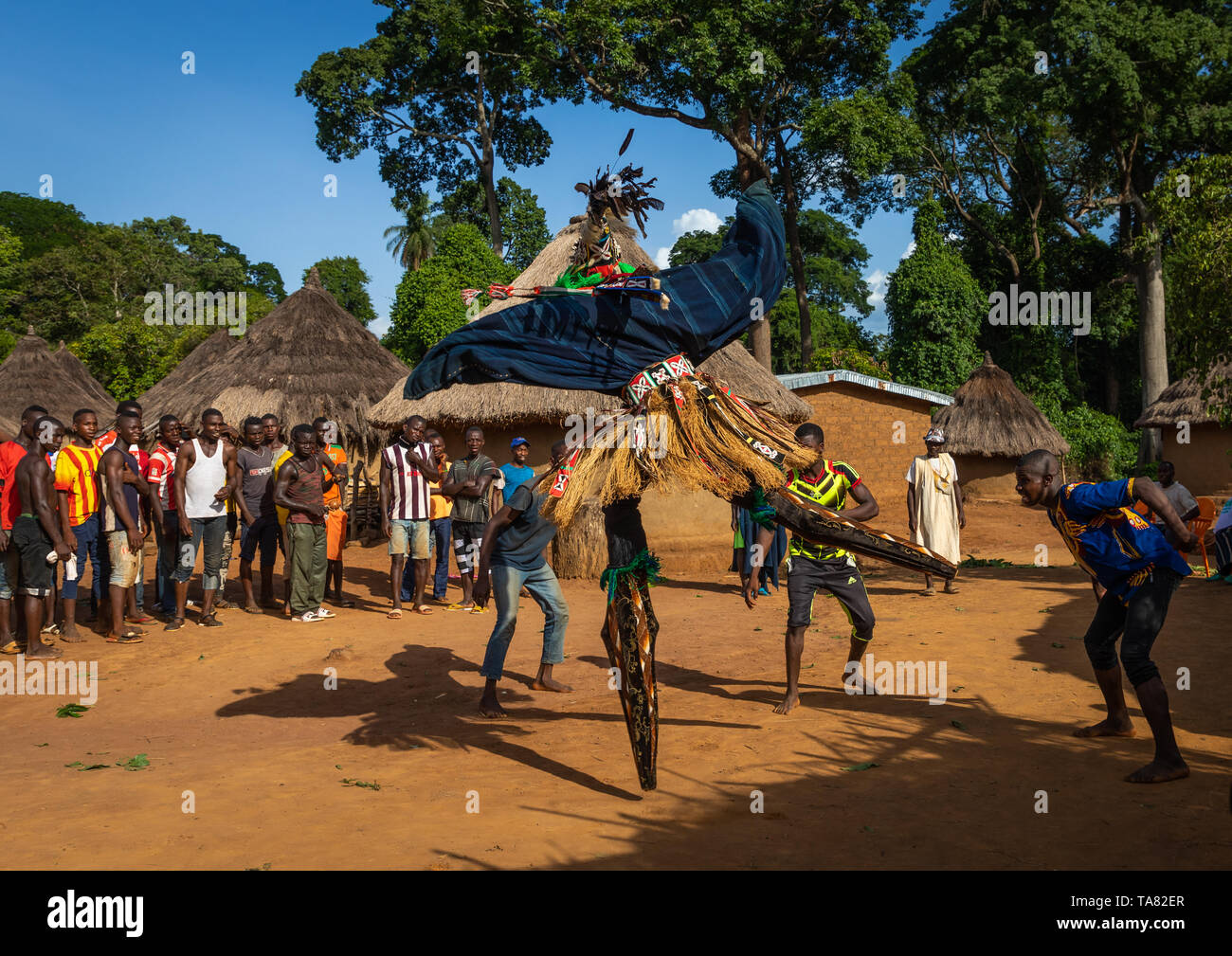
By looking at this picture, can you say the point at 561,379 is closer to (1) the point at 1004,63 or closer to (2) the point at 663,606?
(2) the point at 663,606

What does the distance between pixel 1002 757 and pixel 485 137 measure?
31178 millimetres

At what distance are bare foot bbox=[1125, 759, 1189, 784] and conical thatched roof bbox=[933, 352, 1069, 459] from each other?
18.8 m

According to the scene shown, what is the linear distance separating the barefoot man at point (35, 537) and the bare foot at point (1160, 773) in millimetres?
8722

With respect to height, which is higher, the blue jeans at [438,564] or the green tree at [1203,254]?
the green tree at [1203,254]

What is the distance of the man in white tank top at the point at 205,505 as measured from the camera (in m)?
9.90

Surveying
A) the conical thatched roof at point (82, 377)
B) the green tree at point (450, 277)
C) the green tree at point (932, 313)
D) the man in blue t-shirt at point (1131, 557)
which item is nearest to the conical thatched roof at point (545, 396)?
the man in blue t-shirt at point (1131, 557)

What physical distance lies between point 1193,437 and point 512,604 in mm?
22228

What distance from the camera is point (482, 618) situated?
10.5 meters

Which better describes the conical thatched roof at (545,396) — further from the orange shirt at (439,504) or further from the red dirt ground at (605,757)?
the red dirt ground at (605,757)

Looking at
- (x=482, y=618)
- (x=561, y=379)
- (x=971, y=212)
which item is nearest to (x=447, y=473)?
(x=482, y=618)

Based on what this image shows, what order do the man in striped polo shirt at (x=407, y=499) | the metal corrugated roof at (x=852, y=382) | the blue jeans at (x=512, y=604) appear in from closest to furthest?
the blue jeans at (x=512, y=604), the man in striped polo shirt at (x=407, y=499), the metal corrugated roof at (x=852, y=382)

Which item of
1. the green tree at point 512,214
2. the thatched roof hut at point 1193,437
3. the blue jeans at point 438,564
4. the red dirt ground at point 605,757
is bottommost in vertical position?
the red dirt ground at point 605,757

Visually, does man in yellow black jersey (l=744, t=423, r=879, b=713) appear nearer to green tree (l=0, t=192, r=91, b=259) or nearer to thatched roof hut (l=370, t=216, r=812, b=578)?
thatched roof hut (l=370, t=216, r=812, b=578)

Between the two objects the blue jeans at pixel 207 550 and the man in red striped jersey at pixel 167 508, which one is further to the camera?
the man in red striped jersey at pixel 167 508
